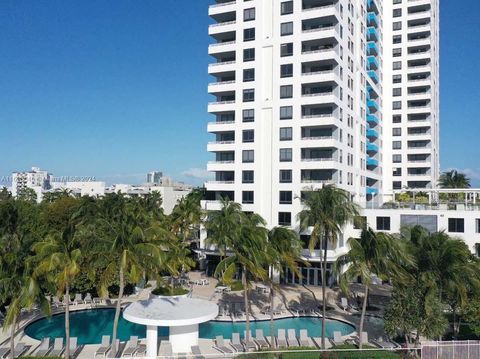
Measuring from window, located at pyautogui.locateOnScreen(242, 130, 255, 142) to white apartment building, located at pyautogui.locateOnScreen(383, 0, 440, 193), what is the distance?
128ft

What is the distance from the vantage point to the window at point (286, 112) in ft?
163

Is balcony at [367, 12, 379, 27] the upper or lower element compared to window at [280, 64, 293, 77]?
upper

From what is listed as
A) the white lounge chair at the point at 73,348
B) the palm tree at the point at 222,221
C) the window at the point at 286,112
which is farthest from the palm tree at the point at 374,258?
the window at the point at 286,112

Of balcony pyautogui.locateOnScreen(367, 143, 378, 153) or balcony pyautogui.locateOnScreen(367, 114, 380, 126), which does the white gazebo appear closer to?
balcony pyautogui.locateOnScreen(367, 143, 378, 153)

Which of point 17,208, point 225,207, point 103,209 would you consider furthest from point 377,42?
point 17,208

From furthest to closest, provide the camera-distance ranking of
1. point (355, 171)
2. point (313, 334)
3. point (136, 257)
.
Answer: point (355, 171)
point (313, 334)
point (136, 257)

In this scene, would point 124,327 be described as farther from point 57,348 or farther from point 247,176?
point 247,176

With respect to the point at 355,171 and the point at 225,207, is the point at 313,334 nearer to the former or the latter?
the point at 225,207

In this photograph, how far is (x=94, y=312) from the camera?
3806 cm

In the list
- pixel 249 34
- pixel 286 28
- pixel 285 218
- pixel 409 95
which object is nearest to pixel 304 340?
pixel 285 218

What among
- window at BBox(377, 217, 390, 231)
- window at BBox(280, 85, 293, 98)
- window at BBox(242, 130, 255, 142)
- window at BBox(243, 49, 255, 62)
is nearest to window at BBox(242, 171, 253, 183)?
window at BBox(242, 130, 255, 142)

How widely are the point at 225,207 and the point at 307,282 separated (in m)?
13.4

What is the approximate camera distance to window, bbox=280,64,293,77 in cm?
5014

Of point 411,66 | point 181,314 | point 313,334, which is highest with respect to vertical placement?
point 411,66
